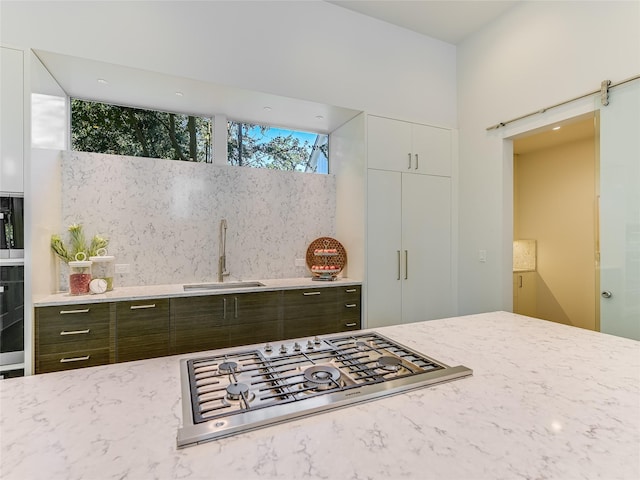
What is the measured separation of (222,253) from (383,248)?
1.53 m

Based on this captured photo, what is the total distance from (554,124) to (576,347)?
2109 millimetres

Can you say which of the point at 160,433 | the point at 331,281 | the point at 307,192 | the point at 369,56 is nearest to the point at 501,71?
the point at 369,56

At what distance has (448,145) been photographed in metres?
3.46

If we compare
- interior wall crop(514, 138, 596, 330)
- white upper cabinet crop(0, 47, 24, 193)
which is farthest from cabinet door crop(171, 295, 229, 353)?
interior wall crop(514, 138, 596, 330)

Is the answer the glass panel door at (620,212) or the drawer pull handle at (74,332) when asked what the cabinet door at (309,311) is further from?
the glass panel door at (620,212)

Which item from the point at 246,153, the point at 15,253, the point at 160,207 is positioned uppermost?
the point at 246,153

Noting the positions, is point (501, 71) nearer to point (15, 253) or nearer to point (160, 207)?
point (160, 207)

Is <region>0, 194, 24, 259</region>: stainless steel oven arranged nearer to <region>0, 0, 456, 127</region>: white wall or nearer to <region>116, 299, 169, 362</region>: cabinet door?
<region>116, 299, 169, 362</region>: cabinet door

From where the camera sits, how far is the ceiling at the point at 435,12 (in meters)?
2.89

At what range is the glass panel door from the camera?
84.2 inches

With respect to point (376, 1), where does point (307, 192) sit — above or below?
below

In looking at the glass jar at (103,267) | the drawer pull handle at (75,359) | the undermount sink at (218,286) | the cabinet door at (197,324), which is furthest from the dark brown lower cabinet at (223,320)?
the glass jar at (103,267)

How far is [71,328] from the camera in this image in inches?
85.4

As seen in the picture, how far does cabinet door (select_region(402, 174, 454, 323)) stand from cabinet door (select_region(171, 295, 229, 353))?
1733mm
